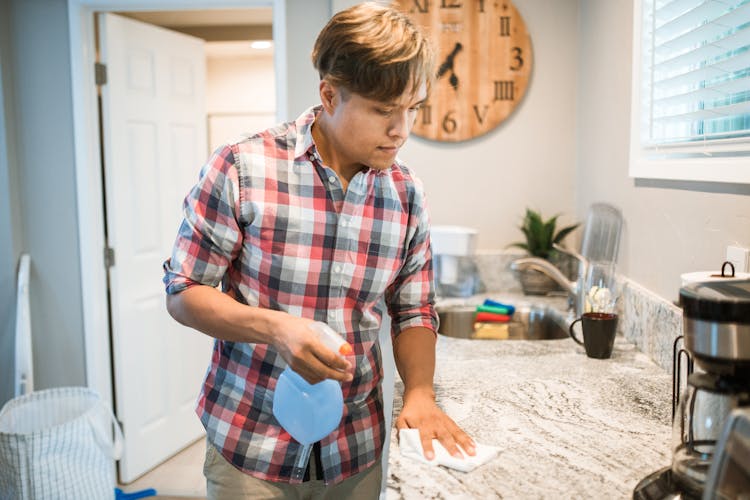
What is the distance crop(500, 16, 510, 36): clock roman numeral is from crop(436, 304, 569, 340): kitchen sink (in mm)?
1037

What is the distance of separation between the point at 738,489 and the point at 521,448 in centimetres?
54

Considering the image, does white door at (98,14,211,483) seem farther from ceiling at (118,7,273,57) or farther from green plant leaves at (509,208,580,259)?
green plant leaves at (509,208,580,259)

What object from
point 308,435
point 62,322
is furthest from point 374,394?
point 62,322

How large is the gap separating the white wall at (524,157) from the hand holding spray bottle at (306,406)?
Result: 1.72m

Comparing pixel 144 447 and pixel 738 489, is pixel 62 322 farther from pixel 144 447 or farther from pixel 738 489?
pixel 738 489

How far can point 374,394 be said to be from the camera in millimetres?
1332

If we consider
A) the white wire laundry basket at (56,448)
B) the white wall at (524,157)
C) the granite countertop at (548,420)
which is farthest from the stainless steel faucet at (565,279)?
the white wire laundry basket at (56,448)

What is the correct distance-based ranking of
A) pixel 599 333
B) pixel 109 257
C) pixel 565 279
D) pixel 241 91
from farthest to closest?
pixel 241 91 < pixel 109 257 < pixel 565 279 < pixel 599 333

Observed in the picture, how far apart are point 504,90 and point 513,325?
36.6 inches

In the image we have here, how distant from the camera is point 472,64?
8.77ft

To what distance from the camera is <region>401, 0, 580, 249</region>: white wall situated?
2676 millimetres

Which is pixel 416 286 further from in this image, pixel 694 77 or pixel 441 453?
pixel 694 77

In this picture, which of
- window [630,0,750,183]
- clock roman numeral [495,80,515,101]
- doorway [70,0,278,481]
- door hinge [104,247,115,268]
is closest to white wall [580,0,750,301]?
window [630,0,750,183]

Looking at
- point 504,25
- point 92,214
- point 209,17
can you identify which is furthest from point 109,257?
point 504,25
